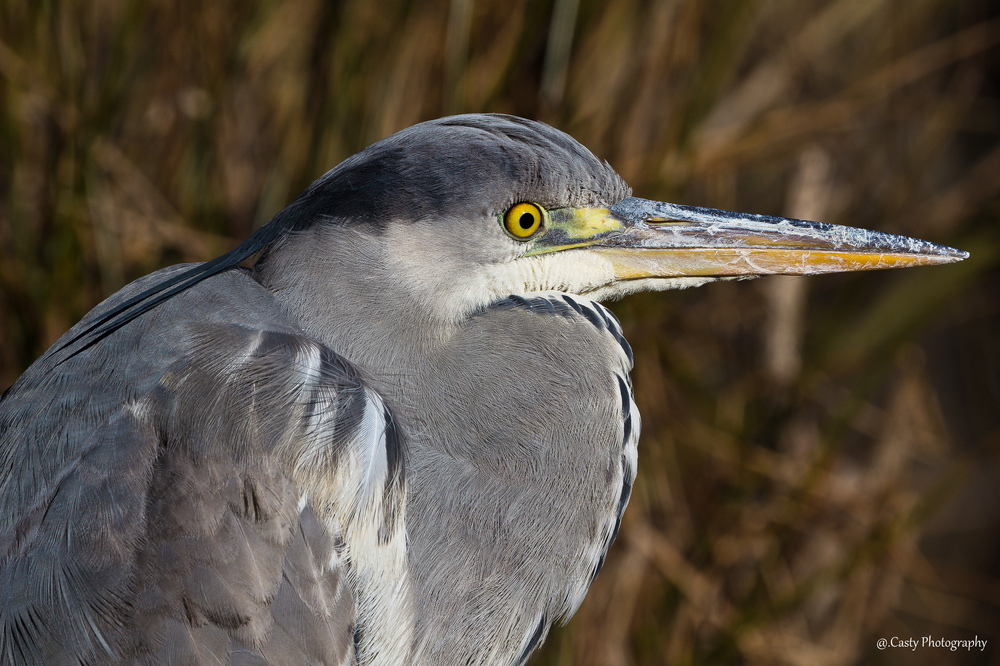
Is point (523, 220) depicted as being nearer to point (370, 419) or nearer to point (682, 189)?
point (370, 419)

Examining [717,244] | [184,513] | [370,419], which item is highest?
[717,244]

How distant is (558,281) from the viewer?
61.6 inches

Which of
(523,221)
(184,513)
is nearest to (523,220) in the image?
(523,221)

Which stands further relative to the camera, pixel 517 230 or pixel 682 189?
pixel 682 189

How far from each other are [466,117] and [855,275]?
1.83 m

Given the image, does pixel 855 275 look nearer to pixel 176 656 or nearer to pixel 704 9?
pixel 704 9

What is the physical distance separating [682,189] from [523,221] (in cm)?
104

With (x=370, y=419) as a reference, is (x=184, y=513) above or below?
below

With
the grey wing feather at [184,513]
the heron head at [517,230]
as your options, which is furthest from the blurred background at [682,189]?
the grey wing feather at [184,513]

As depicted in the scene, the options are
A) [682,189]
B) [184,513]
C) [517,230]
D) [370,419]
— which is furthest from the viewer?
[682,189]

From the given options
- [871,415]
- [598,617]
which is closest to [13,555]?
[598,617]

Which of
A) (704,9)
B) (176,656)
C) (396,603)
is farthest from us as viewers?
(704,9)

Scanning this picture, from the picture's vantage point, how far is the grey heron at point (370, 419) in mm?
1226

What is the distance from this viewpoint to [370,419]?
1.33 metres
